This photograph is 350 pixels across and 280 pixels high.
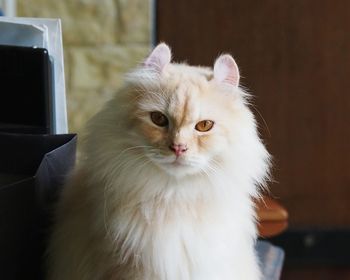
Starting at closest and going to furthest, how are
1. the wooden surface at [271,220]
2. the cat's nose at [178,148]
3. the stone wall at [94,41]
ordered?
the cat's nose at [178,148] < the wooden surface at [271,220] < the stone wall at [94,41]

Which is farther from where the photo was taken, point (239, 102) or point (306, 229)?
point (306, 229)

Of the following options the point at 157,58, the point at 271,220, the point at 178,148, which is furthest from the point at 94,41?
the point at 178,148

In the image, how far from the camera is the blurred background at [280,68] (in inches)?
76.3

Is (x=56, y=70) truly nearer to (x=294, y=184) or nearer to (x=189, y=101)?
(x=189, y=101)

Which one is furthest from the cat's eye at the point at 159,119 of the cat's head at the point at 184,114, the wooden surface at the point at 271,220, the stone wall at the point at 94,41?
the stone wall at the point at 94,41

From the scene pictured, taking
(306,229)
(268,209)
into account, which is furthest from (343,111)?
(268,209)

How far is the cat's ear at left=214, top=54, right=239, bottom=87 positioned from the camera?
90 cm

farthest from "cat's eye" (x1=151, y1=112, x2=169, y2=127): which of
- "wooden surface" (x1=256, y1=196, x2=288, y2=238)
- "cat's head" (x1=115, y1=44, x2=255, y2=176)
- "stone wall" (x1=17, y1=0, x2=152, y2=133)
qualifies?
"stone wall" (x1=17, y1=0, x2=152, y2=133)

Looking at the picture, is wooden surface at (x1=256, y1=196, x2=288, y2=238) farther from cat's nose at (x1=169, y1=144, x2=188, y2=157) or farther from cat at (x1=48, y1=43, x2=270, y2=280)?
cat's nose at (x1=169, y1=144, x2=188, y2=157)

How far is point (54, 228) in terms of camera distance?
953mm

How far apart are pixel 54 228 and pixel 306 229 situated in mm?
1438

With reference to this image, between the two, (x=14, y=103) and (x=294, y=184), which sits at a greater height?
(x=14, y=103)

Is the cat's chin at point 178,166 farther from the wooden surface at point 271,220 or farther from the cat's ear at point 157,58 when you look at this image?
the wooden surface at point 271,220

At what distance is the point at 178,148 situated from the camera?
32.8 inches
